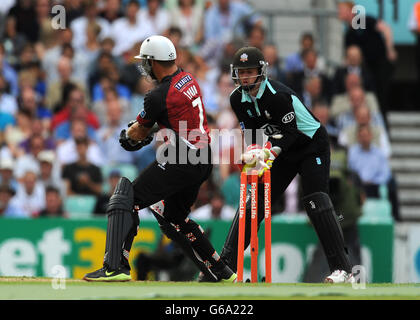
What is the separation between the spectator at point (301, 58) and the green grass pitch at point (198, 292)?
855cm

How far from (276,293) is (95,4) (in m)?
11.3

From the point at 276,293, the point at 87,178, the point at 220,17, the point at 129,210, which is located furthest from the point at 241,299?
the point at 220,17

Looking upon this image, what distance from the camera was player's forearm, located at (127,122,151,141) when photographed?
10.0 m

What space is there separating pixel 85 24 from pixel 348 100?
190 inches

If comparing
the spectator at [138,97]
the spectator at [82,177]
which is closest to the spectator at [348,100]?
the spectator at [138,97]

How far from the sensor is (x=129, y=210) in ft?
32.2

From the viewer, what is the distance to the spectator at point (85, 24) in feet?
59.1

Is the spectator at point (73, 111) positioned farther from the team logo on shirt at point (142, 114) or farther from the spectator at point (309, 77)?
the team logo on shirt at point (142, 114)

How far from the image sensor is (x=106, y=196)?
1505 cm

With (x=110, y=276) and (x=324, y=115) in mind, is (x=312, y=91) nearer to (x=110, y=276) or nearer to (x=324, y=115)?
(x=324, y=115)

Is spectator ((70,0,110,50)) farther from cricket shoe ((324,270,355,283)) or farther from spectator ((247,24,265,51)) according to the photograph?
cricket shoe ((324,270,355,283))

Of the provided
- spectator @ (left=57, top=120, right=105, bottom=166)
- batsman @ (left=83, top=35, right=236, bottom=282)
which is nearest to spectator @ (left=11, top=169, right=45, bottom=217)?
spectator @ (left=57, top=120, right=105, bottom=166)
